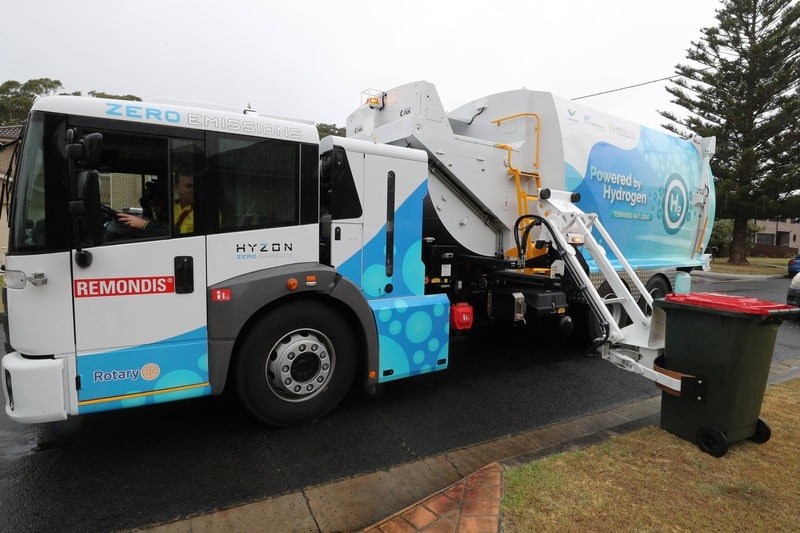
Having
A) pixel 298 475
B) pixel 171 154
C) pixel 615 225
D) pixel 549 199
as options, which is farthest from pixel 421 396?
pixel 615 225

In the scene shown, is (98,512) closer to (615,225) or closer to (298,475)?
(298,475)

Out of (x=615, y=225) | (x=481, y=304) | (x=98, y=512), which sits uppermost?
(x=615, y=225)

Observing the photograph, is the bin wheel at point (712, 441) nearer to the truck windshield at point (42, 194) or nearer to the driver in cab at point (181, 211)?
the driver in cab at point (181, 211)

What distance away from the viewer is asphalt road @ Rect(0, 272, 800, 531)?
2994 mm

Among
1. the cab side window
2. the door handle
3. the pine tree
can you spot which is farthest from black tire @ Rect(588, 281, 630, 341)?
the pine tree

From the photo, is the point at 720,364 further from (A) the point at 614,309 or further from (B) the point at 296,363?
(B) the point at 296,363

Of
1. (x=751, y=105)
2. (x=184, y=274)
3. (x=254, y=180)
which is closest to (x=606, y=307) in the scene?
(x=254, y=180)

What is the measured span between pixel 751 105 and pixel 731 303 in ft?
91.7

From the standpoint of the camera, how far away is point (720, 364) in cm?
354

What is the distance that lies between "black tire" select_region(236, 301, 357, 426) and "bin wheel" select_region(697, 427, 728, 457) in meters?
2.80

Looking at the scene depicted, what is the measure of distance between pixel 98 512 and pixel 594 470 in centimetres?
316

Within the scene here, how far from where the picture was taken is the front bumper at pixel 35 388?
303 centimetres

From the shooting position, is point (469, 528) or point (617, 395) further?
point (617, 395)

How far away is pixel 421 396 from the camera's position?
4.93m
